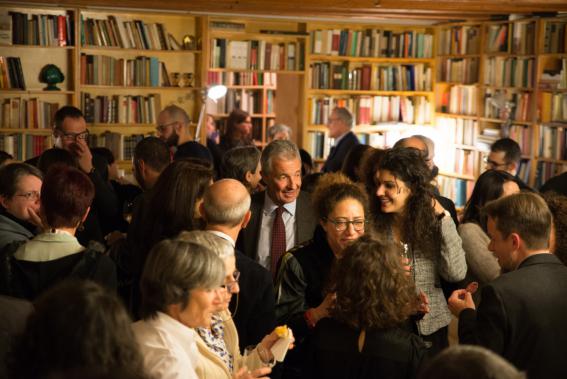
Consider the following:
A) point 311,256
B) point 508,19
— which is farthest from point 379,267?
point 508,19

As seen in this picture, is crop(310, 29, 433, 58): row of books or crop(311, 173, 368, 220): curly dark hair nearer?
crop(311, 173, 368, 220): curly dark hair

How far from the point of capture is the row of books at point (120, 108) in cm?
965

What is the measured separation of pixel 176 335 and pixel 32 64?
785 cm

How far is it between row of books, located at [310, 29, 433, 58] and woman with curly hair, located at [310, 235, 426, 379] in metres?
8.04

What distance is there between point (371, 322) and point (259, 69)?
792cm

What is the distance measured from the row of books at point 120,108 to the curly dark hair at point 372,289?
23.8 feet

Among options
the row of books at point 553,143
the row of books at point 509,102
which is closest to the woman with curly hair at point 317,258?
the row of books at point 553,143

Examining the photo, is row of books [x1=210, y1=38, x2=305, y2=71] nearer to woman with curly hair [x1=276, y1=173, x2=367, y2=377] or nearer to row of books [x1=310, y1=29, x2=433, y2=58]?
row of books [x1=310, y1=29, x2=433, y2=58]

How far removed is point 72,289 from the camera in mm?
1749

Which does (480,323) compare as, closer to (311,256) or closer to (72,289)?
(311,256)

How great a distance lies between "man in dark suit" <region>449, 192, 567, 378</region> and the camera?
111 inches

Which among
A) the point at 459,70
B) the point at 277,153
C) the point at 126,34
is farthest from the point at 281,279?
the point at 459,70

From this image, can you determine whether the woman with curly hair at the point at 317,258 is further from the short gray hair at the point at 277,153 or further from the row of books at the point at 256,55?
the row of books at the point at 256,55

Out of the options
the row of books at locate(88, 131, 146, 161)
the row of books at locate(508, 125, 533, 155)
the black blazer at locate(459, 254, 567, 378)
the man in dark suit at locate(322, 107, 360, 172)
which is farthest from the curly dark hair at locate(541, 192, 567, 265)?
the row of books at locate(88, 131, 146, 161)
